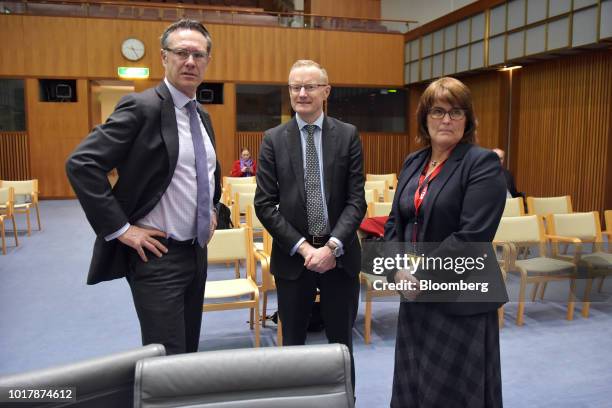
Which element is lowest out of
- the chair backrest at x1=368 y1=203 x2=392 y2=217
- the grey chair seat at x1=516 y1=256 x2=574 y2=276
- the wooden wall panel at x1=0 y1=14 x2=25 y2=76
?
the grey chair seat at x1=516 y1=256 x2=574 y2=276

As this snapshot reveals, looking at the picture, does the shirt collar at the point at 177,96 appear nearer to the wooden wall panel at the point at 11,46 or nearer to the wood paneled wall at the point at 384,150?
the wood paneled wall at the point at 384,150

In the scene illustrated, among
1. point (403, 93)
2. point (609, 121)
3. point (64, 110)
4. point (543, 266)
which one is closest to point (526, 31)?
point (609, 121)

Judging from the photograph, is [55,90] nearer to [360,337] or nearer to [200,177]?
[360,337]

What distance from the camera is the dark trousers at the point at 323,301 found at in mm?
2312

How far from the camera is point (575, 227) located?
4.61m

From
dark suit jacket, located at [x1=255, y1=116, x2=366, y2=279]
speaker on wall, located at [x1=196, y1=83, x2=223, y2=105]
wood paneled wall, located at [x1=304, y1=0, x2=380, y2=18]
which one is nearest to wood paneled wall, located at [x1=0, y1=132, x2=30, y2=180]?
speaker on wall, located at [x1=196, y1=83, x2=223, y2=105]

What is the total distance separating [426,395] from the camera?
185 centimetres

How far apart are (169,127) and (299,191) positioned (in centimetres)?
66

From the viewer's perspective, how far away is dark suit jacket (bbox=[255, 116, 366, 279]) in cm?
226

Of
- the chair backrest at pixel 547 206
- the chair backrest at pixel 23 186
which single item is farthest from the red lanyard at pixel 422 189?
the chair backrest at pixel 23 186

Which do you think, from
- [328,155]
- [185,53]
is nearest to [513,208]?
[328,155]

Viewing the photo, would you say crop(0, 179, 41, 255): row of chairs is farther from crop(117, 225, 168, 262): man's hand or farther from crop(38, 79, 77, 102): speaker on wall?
crop(117, 225, 168, 262): man's hand

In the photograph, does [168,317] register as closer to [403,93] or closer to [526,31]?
[526,31]

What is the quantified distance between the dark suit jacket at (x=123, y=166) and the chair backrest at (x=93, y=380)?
70 centimetres
